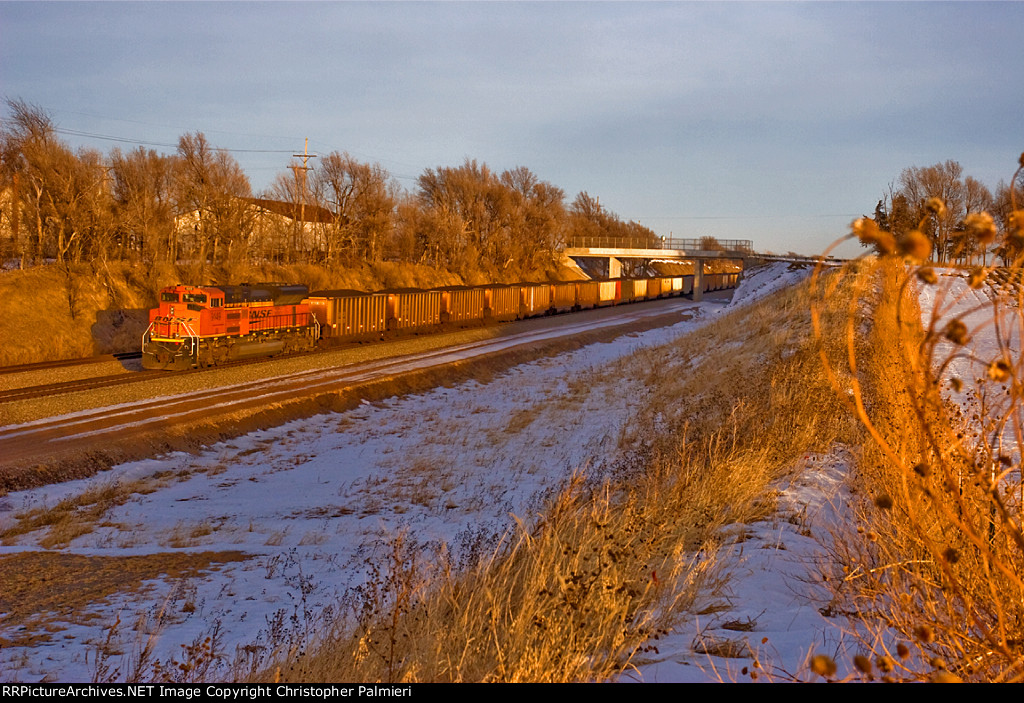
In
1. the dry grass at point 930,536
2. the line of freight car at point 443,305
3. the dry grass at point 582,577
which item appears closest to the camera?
the dry grass at point 930,536

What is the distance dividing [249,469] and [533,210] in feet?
266

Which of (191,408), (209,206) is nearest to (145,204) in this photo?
(209,206)

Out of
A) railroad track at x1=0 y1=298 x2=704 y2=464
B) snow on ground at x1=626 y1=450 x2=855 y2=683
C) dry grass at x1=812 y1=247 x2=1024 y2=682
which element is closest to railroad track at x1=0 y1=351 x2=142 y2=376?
railroad track at x1=0 y1=298 x2=704 y2=464

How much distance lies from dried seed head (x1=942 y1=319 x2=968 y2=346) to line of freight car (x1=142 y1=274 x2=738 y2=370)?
26.0 meters

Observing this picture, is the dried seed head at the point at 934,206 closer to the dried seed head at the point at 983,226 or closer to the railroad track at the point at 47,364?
the dried seed head at the point at 983,226

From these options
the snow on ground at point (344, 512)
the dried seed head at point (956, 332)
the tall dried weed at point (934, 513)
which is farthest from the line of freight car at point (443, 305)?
the dried seed head at point (956, 332)

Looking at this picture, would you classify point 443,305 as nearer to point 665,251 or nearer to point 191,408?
point 191,408

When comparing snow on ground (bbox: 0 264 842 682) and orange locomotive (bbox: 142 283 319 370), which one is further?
orange locomotive (bbox: 142 283 319 370)

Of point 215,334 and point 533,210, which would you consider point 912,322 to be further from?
point 533,210

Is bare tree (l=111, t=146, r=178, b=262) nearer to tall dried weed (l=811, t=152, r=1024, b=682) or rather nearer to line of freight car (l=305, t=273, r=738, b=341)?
line of freight car (l=305, t=273, r=738, b=341)

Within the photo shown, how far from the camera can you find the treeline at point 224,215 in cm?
4159

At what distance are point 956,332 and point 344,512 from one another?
43.9 ft

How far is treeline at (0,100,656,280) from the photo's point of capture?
41594mm

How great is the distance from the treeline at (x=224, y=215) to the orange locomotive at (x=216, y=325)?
54.9 ft
